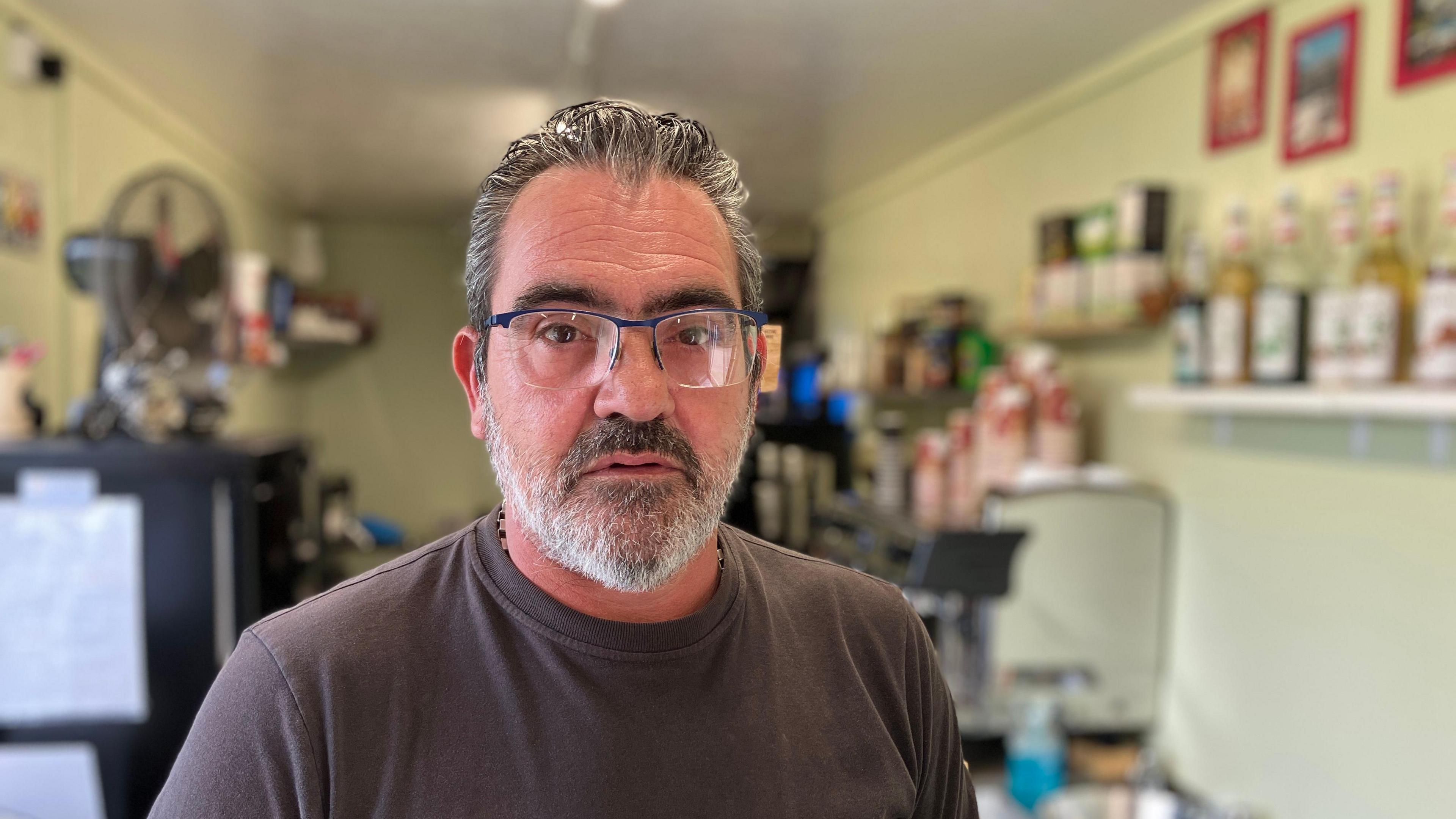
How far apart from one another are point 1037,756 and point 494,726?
198cm

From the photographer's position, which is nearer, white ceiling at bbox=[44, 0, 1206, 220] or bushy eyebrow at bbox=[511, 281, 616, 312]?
bushy eyebrow at bbox=[511, 281, 616, 312]

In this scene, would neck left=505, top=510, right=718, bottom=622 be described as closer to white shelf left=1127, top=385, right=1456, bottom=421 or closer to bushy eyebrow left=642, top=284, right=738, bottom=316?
bushy eyebrow left=642, top=284, right=738, bottom=316

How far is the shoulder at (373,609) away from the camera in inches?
32.9

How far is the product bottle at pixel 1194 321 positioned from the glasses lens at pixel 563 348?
6.58 feet

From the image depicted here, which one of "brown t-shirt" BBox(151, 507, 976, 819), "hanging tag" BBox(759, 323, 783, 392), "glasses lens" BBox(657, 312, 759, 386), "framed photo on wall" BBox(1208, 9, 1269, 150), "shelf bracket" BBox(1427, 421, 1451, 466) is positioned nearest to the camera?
"brown t-shirt" BBox(151, 507, 976, 819)

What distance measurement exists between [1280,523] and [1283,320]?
0.54 meters

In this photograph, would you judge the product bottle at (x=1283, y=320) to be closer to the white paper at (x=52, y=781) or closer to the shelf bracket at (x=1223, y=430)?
the shelf bracket at (x=1223, y=430)

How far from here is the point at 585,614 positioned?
87 centimetres

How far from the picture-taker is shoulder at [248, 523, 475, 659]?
0.83 meters

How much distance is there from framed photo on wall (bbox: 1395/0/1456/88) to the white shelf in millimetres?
668

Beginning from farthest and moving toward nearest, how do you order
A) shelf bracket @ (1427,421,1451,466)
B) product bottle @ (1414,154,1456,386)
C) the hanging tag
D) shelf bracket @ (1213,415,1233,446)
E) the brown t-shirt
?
shelf bracket @ (1213,415,1233,446)
shelf bracket @ (1427,421,1451,466)
product bottle @ (1414,154,1456,386)
the hanging tag
the brown t-shirt

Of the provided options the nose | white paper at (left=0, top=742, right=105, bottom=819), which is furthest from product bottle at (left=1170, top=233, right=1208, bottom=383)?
white paper at (left=0, top=742, right=105, bottom=819)

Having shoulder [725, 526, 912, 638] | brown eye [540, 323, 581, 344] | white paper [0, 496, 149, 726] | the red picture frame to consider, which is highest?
the red picture frame

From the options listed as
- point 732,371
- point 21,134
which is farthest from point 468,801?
point 21,134
